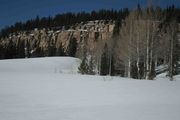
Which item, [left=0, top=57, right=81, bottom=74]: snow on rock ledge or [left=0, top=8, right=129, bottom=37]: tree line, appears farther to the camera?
[left=0, top=8, right=129, bottom=37]: tree line

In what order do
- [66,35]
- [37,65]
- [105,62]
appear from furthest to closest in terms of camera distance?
[66,35]
[105,62]
[37,65]

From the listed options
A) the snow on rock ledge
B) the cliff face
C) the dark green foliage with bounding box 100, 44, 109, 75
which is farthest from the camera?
the cliff face

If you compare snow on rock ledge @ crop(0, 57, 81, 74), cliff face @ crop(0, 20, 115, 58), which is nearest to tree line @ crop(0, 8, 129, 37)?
cliff face @ crop(0, 20, 115, 58)

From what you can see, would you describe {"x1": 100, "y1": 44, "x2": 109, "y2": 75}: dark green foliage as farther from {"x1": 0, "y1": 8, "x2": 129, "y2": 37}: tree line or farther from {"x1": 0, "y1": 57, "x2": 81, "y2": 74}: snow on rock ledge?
{"x1": 0, "y1": 8, "x2": 129, "y2": 37}: tree line

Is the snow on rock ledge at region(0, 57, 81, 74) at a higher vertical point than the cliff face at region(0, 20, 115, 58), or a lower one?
lower

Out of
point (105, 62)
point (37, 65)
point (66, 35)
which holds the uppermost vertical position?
point (66, 35)

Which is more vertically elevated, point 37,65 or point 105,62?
point 105,62

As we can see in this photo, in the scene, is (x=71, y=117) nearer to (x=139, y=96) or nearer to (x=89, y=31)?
(x=139, y=96)

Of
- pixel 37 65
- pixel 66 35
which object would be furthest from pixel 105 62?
pixel 66 35

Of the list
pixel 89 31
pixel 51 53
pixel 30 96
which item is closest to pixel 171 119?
pixel 30 96

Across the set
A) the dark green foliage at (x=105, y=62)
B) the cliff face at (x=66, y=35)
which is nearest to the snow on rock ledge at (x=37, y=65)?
the dark green foliage at (x=105, y=62)

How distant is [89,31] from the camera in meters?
156

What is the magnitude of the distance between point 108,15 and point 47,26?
43317mm

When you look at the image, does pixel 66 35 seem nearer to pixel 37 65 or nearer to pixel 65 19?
pixel 65 19
